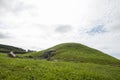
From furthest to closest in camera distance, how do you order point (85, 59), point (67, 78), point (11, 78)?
point (85, 59) < point (67, 78) < point (11, 78)

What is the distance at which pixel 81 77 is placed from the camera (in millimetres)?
21266

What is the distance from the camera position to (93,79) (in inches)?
853

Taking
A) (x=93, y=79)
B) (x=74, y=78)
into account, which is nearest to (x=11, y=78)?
(x=74, y=78)

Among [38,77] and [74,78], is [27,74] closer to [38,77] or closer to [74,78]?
[38,77]

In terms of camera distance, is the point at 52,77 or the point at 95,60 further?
the point at 95,60

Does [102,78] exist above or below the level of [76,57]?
below

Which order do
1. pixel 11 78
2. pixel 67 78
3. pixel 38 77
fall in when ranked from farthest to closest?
pixel 67 78 < pixel 38 77 < pixel 11 78

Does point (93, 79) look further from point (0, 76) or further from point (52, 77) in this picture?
point (0, 76)

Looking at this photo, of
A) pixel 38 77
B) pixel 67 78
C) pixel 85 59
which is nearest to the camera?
pixel 38 77

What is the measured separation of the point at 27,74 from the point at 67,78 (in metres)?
5.22

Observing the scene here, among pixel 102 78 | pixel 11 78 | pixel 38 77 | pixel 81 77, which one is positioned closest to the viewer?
pixel 11 78

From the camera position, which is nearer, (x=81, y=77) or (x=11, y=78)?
(x=11, y=78)

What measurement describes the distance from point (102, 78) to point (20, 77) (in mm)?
12687

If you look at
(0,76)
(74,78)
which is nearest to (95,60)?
(74,78)
